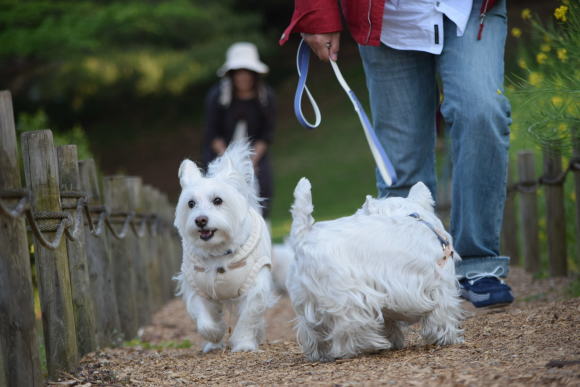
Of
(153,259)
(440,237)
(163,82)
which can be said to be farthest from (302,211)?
(163,82)

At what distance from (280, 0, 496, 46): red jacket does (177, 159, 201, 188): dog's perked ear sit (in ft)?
3.23

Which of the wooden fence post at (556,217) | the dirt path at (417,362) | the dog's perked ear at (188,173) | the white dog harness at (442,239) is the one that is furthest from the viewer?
the wooden fence post at (556,217)

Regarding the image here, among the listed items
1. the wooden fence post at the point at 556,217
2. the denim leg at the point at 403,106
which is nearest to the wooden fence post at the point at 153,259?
the wooden fence post at the point at 556,217

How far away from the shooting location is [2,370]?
3.09 meters

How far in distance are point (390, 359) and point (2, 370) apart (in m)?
1.45

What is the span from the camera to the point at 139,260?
7074 mm

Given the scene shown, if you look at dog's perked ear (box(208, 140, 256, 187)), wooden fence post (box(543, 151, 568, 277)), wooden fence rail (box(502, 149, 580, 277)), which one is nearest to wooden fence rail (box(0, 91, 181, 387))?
dog's perked ear (box(208, 140, 256, 187))

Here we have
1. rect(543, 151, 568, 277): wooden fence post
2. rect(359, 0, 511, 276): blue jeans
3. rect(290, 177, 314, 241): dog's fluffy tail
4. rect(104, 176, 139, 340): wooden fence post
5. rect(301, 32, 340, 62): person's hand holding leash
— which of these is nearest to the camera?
rect(290, 177, 314, 241): dog's fluffy tail

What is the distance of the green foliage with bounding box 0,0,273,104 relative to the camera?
1802 cm

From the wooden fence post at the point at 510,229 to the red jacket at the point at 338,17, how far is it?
14.7ft

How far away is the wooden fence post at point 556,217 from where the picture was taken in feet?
21.5

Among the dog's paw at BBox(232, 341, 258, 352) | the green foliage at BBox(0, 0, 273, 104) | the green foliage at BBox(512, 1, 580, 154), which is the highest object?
the green foliage at BBox(0, 0, 273, 104)

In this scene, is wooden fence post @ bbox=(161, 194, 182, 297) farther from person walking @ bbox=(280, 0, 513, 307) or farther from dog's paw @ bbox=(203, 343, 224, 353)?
person walking @ bbox=(280, 0, 513, 307)

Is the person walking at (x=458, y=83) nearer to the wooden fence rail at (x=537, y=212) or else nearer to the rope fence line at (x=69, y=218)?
the rope fence line at (x=69, y=218)
